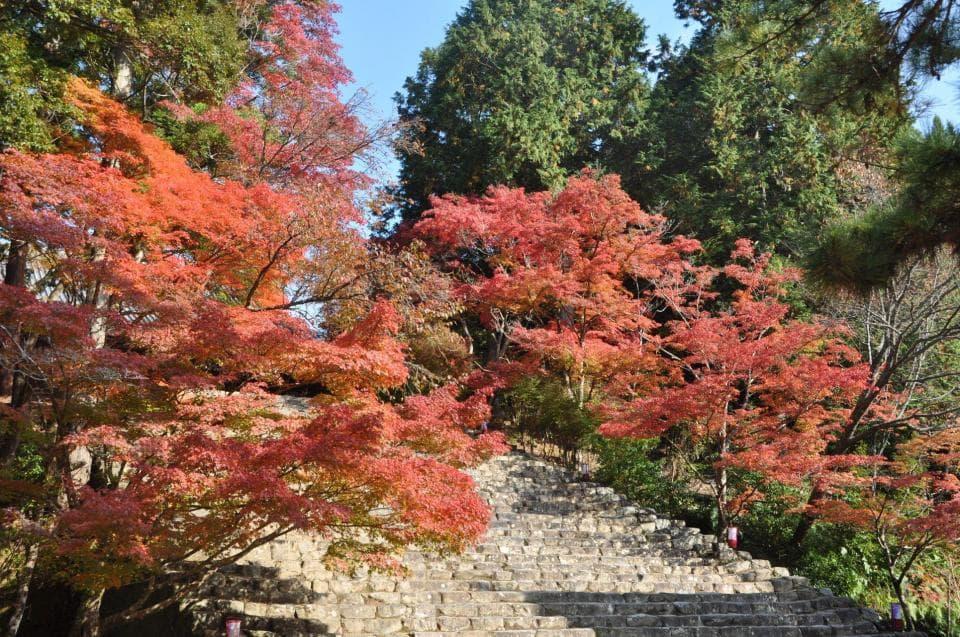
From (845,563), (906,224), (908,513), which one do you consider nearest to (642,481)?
(845,563)

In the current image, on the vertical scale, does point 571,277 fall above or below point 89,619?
above

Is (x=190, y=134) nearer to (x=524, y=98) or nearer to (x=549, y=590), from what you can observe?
(x=549, y=590)

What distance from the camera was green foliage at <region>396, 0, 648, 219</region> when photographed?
20.2 metres

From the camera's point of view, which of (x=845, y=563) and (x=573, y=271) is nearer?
(x=845, y=563)

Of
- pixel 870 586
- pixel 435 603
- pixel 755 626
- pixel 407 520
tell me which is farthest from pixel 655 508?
pixel 407 520

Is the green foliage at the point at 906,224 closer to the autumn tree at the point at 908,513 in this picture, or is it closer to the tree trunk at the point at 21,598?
the autumn tree at the point at 908,513

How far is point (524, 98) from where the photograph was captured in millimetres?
20969

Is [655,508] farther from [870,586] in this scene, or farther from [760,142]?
[760,142]

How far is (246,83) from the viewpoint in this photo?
1556 cm

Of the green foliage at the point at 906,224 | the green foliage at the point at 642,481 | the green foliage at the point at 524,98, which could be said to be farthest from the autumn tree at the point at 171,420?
the green foliage at the point at 524,98

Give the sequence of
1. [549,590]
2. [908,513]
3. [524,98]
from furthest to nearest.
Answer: [524,98]
[908,513]
[549,590]

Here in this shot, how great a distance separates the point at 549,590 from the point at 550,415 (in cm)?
687

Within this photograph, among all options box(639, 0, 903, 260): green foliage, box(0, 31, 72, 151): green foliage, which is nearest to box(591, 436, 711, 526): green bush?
box(639, 0, 903, 260): green foliage

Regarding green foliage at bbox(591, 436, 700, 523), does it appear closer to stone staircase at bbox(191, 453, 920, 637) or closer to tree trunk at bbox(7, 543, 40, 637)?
stone staircase at bbox(191, 453, 920, 637)
